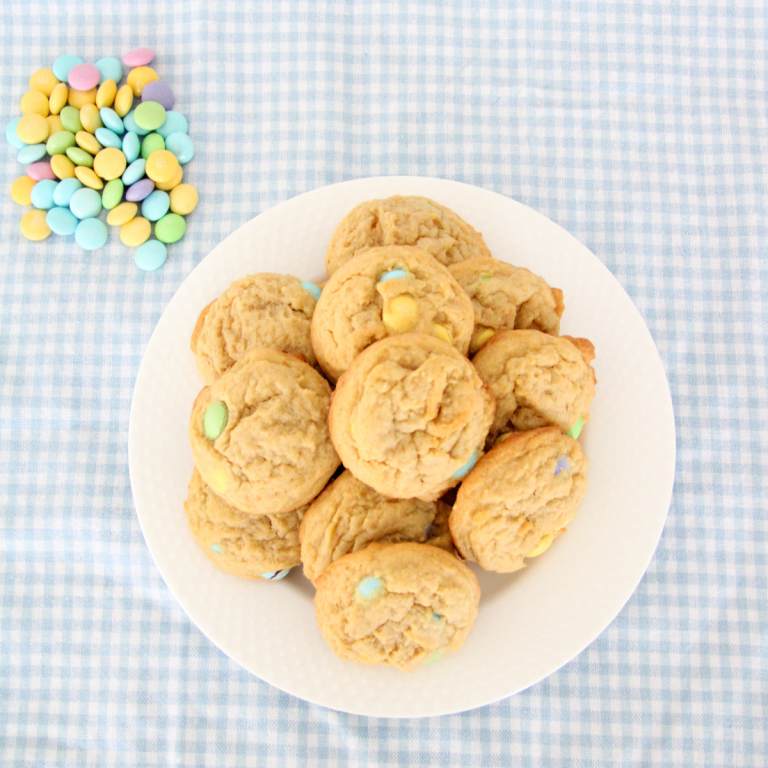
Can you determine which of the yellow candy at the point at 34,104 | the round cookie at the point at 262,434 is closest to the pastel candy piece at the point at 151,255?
the yellow candy at the point at 34,104

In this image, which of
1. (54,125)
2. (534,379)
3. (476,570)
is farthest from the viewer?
(54,125)

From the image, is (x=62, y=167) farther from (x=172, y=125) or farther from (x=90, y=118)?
(x=172, y=125)

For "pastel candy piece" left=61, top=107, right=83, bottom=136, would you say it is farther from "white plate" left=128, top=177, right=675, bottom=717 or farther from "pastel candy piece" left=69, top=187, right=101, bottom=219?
"white plate" left=128, top=177, right=675, bottom=717

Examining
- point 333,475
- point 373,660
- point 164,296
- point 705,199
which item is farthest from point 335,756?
point 705,199

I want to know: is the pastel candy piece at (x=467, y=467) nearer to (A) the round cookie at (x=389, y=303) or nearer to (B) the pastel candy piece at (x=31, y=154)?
(A) the round cookie at (x=389, y=303)

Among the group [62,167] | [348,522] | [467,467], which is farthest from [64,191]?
[467,467]

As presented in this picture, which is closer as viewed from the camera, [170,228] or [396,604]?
[396,604]

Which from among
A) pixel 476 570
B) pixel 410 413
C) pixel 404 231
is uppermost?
pixel 404 231

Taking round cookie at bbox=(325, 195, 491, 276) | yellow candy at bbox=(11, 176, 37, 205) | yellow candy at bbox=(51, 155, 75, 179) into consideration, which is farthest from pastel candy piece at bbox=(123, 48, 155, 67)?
round cookie at bbox=(325, 195, 491, 276)
